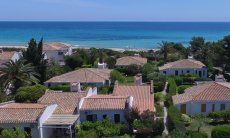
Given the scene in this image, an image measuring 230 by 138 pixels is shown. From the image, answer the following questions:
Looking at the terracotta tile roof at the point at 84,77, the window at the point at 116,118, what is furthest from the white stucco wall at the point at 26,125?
the terracotta tile roof at the point at 84,77

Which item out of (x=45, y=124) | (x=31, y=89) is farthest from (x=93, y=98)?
(x=31, y=89)

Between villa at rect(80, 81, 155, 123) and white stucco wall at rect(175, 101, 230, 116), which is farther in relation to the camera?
white stucco wall at rect(175, 101, 230, 116)

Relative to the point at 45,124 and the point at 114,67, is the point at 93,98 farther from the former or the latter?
the point at 114,67

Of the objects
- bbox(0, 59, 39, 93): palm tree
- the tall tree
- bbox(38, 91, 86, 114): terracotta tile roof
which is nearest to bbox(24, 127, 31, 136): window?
bbox(38, 91, 86, 114): terracotta tile roof

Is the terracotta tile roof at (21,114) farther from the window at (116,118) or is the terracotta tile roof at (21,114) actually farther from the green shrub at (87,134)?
the window at (116,118)

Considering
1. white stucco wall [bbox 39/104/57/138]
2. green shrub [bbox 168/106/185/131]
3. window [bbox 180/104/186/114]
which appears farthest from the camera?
A: window [bbox 180/104/186/114]

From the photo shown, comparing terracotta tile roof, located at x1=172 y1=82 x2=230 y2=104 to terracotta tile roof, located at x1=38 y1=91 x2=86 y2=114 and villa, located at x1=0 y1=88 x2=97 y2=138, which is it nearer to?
terracotta tile roof, located at x1=38 y1=91 x2=86 y2=114
